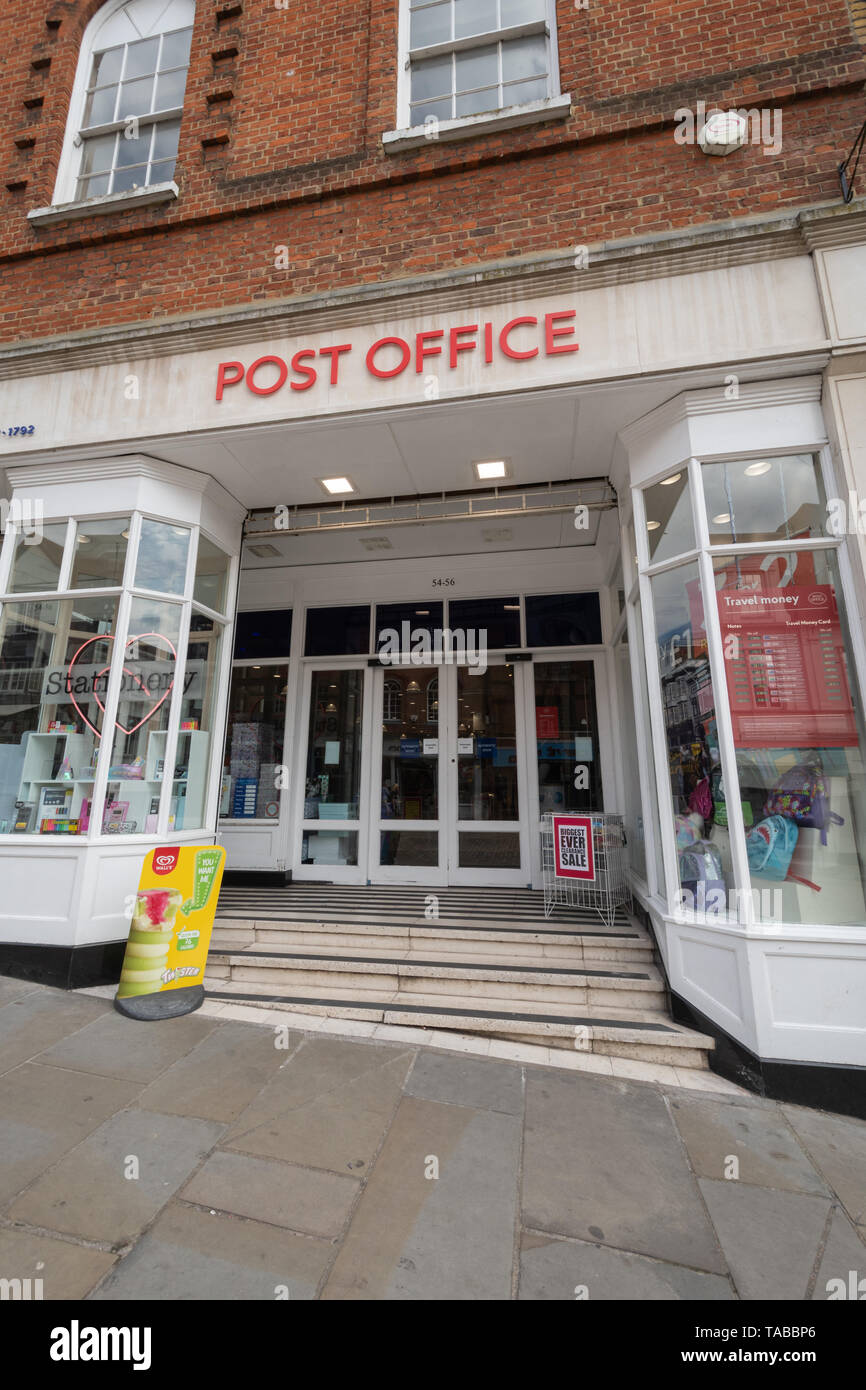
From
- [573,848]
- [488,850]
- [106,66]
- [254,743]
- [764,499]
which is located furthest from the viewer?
[254,743]

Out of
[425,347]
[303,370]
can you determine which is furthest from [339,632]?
[425,347]

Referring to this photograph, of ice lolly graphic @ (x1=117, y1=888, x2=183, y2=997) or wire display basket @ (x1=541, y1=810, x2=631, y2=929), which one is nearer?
ice lolly graphic @ (x1=117, y1=888, x2=183, y2=997)

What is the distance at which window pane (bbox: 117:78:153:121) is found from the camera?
6.80 metres

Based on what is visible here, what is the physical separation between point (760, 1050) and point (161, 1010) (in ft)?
13.4

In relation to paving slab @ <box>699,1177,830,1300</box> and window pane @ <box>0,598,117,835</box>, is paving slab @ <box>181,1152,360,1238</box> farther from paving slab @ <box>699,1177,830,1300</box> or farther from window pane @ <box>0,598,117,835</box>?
window pane @ <box>0,598,117,835</box>

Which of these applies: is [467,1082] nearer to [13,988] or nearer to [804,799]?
[804,799]

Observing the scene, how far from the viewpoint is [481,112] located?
554 centimetres

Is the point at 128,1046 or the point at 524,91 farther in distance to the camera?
A: the point at 524,91

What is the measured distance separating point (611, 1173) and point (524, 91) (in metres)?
8.62

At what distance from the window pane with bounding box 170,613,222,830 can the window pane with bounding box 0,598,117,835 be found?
723 millimetres

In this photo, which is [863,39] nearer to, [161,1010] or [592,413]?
[592,413]

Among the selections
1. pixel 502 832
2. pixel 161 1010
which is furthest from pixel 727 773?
pixel 161 1010

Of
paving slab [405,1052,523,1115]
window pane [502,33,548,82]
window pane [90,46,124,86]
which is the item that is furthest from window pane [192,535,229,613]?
window pane [90,46,124,86]

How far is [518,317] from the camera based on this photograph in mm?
4945
